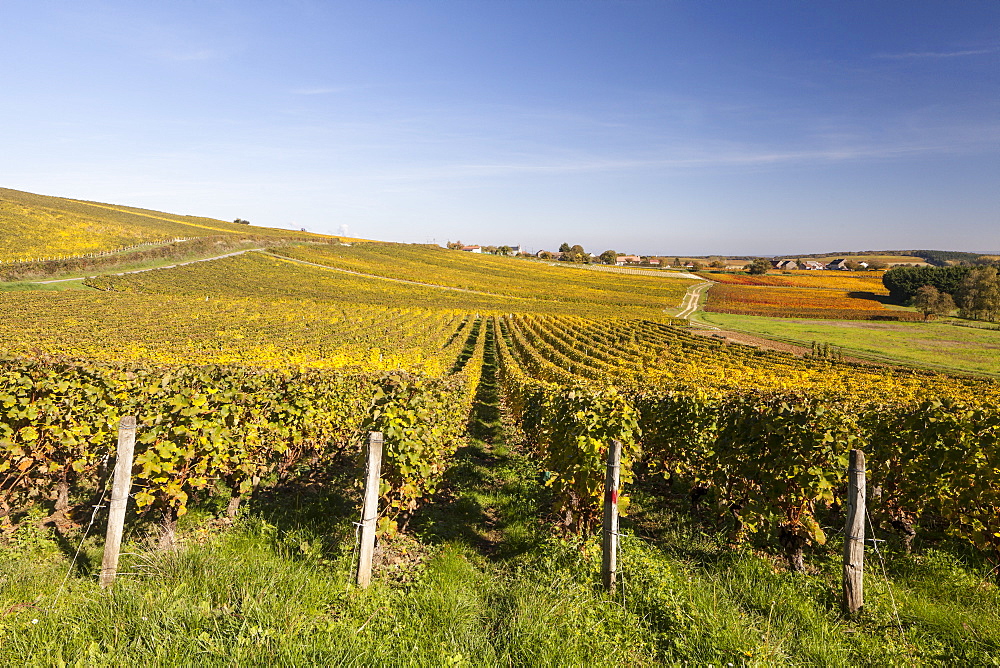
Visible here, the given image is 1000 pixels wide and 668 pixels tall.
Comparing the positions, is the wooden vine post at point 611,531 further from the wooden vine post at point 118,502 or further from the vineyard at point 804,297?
the vineyard at point 804,297

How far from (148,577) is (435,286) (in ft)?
293

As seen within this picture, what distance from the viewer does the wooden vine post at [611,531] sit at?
476cm

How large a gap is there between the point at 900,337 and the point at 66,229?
12246 cm

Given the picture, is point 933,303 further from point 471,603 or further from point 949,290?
point 471,603

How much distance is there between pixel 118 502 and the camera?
14.8 feet

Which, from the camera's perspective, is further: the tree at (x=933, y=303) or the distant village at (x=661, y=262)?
the distant village at (x=661, y=262)

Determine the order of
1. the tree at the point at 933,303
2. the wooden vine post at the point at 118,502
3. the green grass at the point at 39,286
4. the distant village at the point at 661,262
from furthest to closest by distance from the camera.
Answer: the distant village at the point at 661,262 → the tree at the point at 933,303 → the green grass at the point at 39,286 → the wooden vine post at the point at 118,502

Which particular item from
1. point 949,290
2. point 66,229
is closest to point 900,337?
point 949,290

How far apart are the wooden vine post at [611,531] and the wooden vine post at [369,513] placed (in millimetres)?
2359

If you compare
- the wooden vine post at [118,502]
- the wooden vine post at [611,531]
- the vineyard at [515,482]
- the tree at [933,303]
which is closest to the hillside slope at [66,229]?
the vineyard at [515,482]

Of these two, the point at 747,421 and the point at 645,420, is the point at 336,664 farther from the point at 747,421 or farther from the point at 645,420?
the point at 645,420

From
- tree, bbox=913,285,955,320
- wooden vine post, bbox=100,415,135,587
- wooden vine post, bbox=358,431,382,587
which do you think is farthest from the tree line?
wooden vine post, bbox=100,415,135,587

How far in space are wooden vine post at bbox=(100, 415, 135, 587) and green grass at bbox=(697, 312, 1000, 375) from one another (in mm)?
52820

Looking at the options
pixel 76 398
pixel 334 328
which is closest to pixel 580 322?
pixel 334 328
